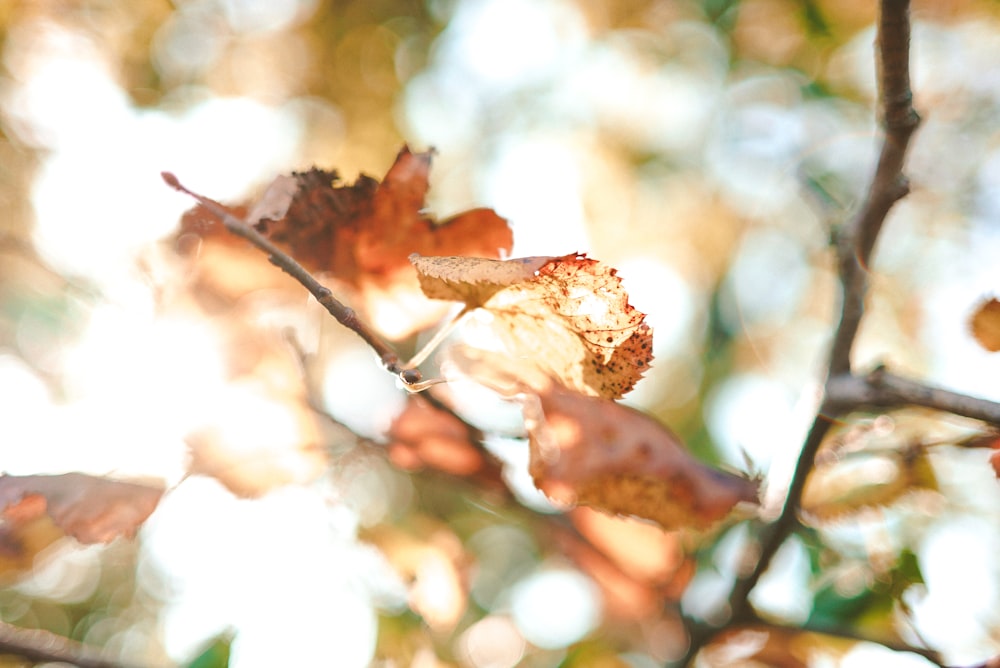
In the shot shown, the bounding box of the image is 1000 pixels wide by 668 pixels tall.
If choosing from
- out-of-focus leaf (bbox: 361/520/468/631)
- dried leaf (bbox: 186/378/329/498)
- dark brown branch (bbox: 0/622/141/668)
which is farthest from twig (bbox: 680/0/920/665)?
→ dark brown branch (bbox: 0/622/141/668)

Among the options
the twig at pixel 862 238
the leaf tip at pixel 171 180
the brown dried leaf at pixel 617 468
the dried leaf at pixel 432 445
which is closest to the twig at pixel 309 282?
the leaf tip at pixel 171 180

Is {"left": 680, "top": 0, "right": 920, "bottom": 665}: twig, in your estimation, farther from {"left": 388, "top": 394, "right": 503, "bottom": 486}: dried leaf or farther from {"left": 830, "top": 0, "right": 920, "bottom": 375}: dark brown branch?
{"left": 388, "top": 394, "right": 503, "bottom": 486}: dried leaf

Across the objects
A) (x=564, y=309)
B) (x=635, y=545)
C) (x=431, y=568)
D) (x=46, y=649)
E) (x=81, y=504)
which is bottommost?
(x=431, y=568)

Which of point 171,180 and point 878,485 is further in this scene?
point 878,485

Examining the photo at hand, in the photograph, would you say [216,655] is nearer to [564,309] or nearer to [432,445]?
[432,445]

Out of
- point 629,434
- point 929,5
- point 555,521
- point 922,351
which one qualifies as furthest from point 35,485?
point 929,5

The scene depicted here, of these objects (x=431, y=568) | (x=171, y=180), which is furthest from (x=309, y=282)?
(x=431, y=568)
